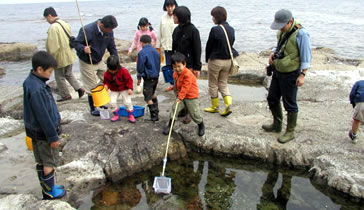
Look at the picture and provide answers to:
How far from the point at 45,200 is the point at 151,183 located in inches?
55.0

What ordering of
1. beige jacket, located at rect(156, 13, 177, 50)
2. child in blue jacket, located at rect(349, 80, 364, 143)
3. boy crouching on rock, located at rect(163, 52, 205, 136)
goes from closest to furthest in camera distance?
child in blue jacket, located at rect(349, 80, 364, 143), boy crouching on rock, located at rect(163, 52, 205, 136), beige jacket, located at rect(156, 13, 177, 50)

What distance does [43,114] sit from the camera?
289 cm

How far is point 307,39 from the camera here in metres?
3.79

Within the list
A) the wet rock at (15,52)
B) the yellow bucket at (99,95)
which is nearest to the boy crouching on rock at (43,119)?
the yellow bucket at (99,95)

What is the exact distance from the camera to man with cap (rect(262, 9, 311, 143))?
382 centimetres

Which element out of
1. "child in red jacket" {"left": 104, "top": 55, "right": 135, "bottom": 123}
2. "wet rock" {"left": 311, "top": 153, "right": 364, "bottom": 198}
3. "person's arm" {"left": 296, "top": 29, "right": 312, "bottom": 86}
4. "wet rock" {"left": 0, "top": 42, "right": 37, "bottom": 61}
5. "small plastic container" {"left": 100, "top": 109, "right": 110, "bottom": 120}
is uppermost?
"person's arm" {"left": 296, "top": 29, "right": 312, "bottom": 86}

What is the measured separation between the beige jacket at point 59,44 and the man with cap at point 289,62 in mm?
4279

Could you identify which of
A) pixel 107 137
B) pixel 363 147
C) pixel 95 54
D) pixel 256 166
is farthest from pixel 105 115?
pixel 363 147

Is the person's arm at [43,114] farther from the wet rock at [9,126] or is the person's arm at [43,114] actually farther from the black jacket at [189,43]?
the wet rock at [9,126]

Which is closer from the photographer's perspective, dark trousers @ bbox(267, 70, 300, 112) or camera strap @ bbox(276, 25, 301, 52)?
camera strap @ bbox(276, 25, 301, 52)

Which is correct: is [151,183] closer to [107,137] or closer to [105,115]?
[107,137]

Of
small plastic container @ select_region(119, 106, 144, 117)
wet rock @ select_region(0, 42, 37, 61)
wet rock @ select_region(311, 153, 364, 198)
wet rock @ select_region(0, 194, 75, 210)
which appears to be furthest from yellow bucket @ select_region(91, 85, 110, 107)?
wet rock @ select_region(0, 42, 37, 61)

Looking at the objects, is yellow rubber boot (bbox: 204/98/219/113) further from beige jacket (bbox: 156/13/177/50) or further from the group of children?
beige jacket (bbox: 156/13/177/50)

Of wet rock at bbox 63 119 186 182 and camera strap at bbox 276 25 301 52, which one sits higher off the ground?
camera strap at bbox 276 25 301 52
